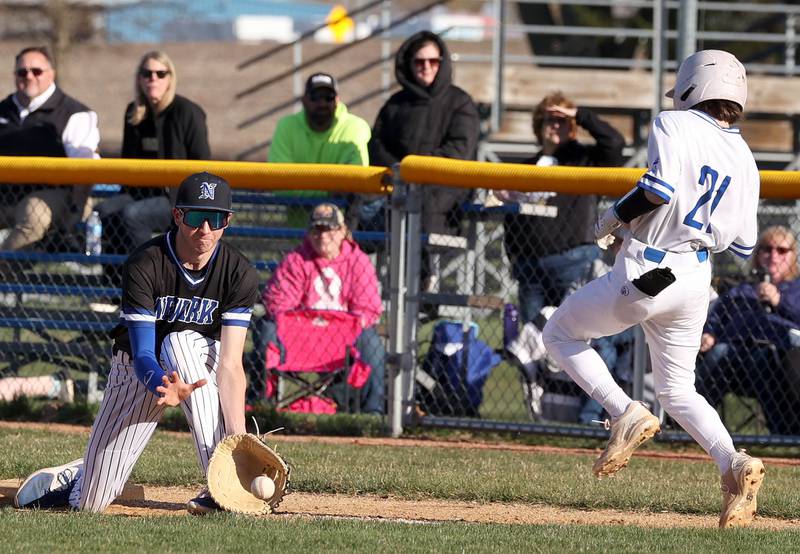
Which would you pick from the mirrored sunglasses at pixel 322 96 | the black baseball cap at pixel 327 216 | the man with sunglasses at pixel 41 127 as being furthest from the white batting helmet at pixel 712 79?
the man with sunglasses at pixel 41 127

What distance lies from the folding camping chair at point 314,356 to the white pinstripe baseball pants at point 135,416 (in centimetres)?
276

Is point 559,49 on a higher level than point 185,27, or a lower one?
lower

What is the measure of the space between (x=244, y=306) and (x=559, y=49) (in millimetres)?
12683

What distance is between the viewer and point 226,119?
880 inches

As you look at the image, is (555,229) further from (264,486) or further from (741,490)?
(264,486)

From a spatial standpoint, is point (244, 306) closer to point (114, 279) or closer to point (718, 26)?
point (114, 279)

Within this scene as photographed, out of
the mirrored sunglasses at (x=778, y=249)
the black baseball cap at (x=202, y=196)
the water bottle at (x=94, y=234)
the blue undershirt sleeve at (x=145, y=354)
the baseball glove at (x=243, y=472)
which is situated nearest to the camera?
the blue undershirt sleeve at (x=145, y=354)

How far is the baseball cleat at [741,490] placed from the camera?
525 centimetres

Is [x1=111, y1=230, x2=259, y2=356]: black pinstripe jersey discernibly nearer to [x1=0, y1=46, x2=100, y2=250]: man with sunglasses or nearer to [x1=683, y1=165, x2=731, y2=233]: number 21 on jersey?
[x1=683, y1=165, x2=731, y2=233]: number 21 on jersey

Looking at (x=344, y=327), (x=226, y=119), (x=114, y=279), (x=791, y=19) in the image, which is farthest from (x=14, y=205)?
(x=226, y=119)

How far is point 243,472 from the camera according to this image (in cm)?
544

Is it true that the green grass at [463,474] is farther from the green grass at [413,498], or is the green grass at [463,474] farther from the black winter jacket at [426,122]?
the black winter jacket at [426,122]

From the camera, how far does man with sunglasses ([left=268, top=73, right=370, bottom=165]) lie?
9.20 m

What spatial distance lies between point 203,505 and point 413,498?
121 cm
